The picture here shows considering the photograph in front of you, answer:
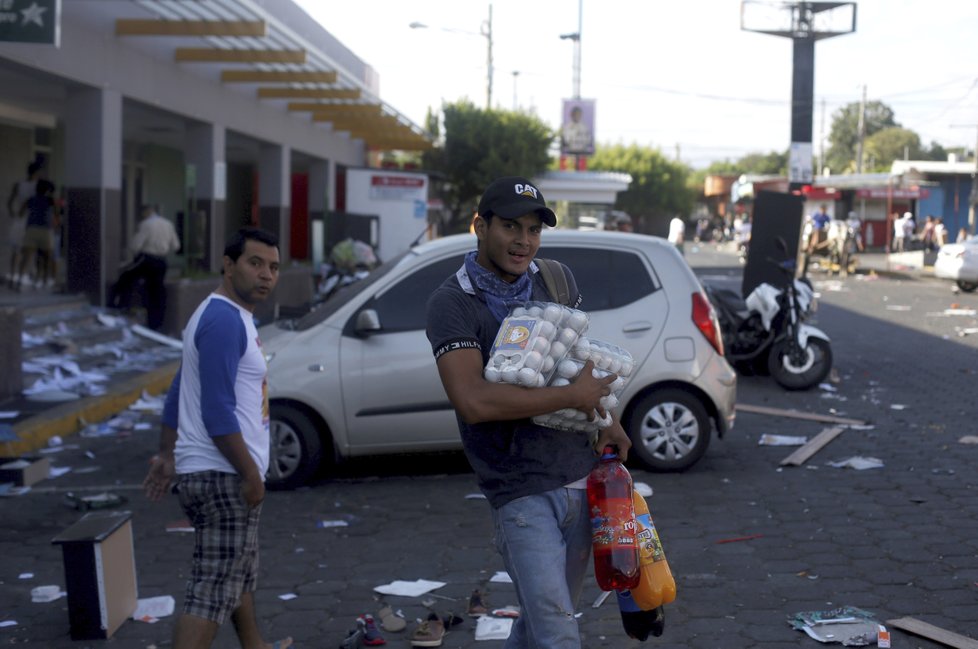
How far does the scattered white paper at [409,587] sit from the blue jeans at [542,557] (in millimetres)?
2488

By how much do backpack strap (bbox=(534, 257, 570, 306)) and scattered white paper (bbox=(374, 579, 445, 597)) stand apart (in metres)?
2.76

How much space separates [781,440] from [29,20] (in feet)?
25.7

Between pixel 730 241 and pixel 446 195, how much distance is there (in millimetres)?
41432

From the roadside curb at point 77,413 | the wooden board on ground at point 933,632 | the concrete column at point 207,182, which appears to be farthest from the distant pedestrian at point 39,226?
the wooden board on ground at point 933,632

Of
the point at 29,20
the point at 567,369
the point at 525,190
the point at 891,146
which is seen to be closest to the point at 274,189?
the point at 29,20

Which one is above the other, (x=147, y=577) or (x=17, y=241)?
(x=17, y=241)

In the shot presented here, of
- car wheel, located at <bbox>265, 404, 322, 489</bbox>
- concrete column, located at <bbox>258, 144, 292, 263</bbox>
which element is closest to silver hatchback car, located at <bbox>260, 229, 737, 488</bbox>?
car wheel, located at <bbox>265, 404, 322, 489</bbox>

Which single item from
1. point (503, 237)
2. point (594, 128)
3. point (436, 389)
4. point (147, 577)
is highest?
point (594, 128)

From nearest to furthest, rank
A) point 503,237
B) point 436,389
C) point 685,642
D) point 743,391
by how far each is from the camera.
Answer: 1. point 503,237
2. point 685,642
3. point 436,389
4. point 743,391

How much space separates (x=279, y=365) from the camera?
8391 millimetres

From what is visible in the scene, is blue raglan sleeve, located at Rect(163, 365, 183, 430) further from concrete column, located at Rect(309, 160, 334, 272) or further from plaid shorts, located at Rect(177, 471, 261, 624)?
concrete column, located at Rect(309, 160, 334, 272)

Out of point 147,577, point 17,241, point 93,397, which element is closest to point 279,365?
point 147,577

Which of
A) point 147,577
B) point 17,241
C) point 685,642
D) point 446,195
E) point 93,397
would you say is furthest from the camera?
point 446,195

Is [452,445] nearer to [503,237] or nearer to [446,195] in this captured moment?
[503,237]
